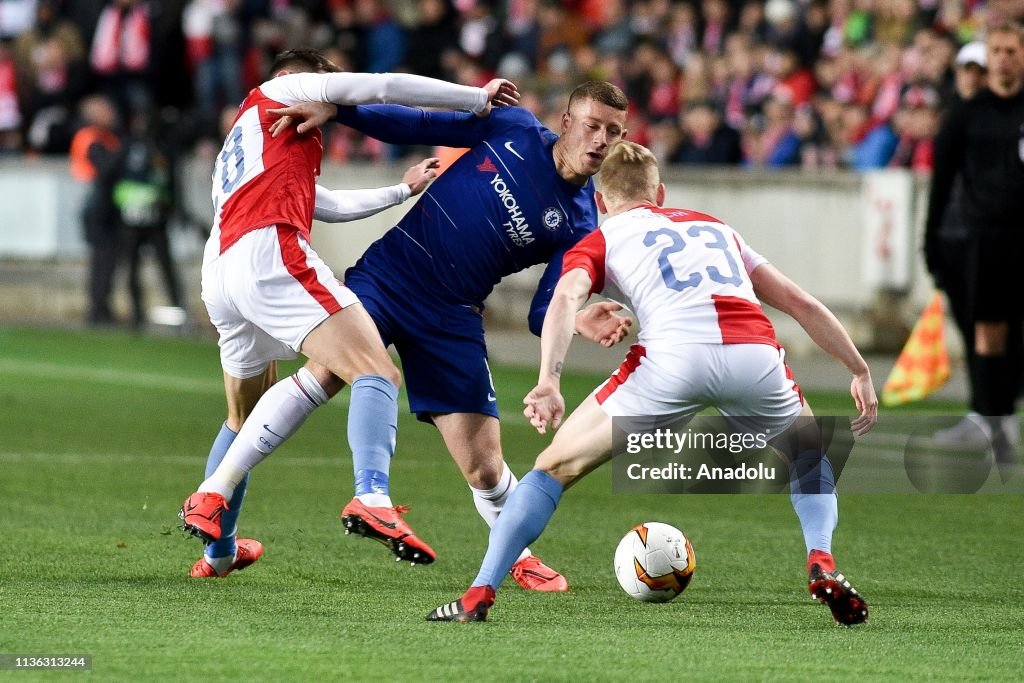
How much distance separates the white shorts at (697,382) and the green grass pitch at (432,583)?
0.72 metres

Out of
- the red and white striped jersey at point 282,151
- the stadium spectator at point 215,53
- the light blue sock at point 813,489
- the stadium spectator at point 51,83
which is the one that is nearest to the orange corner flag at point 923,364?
the red and white striped jersey at point 282,151

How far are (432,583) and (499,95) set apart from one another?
1941 millimetres

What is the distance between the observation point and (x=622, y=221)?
20.7 ft

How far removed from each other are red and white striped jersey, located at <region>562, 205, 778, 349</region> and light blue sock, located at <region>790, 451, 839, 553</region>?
19.1 inches

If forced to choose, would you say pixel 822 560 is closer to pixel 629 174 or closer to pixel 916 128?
pixel 629 174

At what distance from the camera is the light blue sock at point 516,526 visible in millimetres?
6039

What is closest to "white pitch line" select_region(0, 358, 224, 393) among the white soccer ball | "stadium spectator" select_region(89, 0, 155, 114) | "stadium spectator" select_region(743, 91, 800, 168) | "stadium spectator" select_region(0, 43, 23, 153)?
"stadium spectator" select_region(743, 91, 800, 168)

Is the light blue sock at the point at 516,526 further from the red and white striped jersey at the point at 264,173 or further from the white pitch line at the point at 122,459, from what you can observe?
the white pitch line at the point at 122,459

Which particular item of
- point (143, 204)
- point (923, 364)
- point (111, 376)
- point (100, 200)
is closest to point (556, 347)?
point (923, 364)

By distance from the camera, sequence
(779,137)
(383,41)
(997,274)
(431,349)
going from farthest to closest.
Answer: (383,41) < (779,137) < (997,274) < (431,349)

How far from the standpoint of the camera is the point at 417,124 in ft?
24.0

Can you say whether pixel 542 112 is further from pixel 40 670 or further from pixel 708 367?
pixel 40 670

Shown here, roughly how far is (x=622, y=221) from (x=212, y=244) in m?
1.70

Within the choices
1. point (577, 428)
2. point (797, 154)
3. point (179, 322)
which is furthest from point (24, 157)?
point (577, 428)
